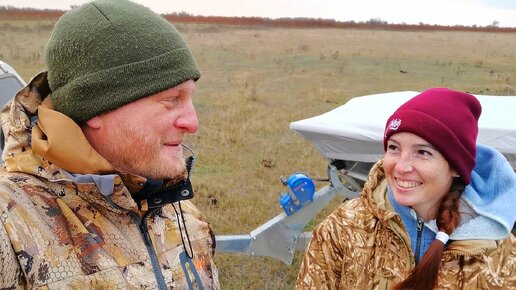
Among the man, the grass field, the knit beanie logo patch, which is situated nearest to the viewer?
the man

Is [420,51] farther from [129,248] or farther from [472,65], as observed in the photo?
[129,248]

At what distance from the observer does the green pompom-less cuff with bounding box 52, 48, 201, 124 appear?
A: 150 cm

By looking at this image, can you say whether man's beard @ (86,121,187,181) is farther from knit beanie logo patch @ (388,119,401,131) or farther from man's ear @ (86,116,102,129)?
knit beanie logo patch @ (388,119,401,131)

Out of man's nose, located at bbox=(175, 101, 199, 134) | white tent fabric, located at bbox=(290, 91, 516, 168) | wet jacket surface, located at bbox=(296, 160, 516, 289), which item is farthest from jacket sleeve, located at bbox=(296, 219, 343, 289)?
white tent fabric, located at bbox=(290, 91, 516, 168)

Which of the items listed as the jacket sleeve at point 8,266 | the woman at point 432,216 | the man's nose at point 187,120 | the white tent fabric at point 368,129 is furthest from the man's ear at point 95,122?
the white tent fabric at point 368,129

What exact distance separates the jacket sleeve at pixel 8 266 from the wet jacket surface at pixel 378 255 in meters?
1.50

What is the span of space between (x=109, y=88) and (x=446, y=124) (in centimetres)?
143

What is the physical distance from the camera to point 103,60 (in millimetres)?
1497

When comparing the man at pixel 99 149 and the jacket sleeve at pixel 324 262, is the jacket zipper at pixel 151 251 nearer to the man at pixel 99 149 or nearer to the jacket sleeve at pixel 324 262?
the man at pixel 99 149

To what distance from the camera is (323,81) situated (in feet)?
53.7

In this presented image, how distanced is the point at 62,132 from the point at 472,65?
2103 centimetres

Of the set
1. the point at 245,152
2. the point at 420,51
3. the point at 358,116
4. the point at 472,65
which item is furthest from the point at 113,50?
the point at 420,51

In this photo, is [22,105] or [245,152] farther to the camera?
[245,152]

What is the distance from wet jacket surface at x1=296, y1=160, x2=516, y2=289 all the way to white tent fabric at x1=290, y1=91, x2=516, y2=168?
1286 mm
